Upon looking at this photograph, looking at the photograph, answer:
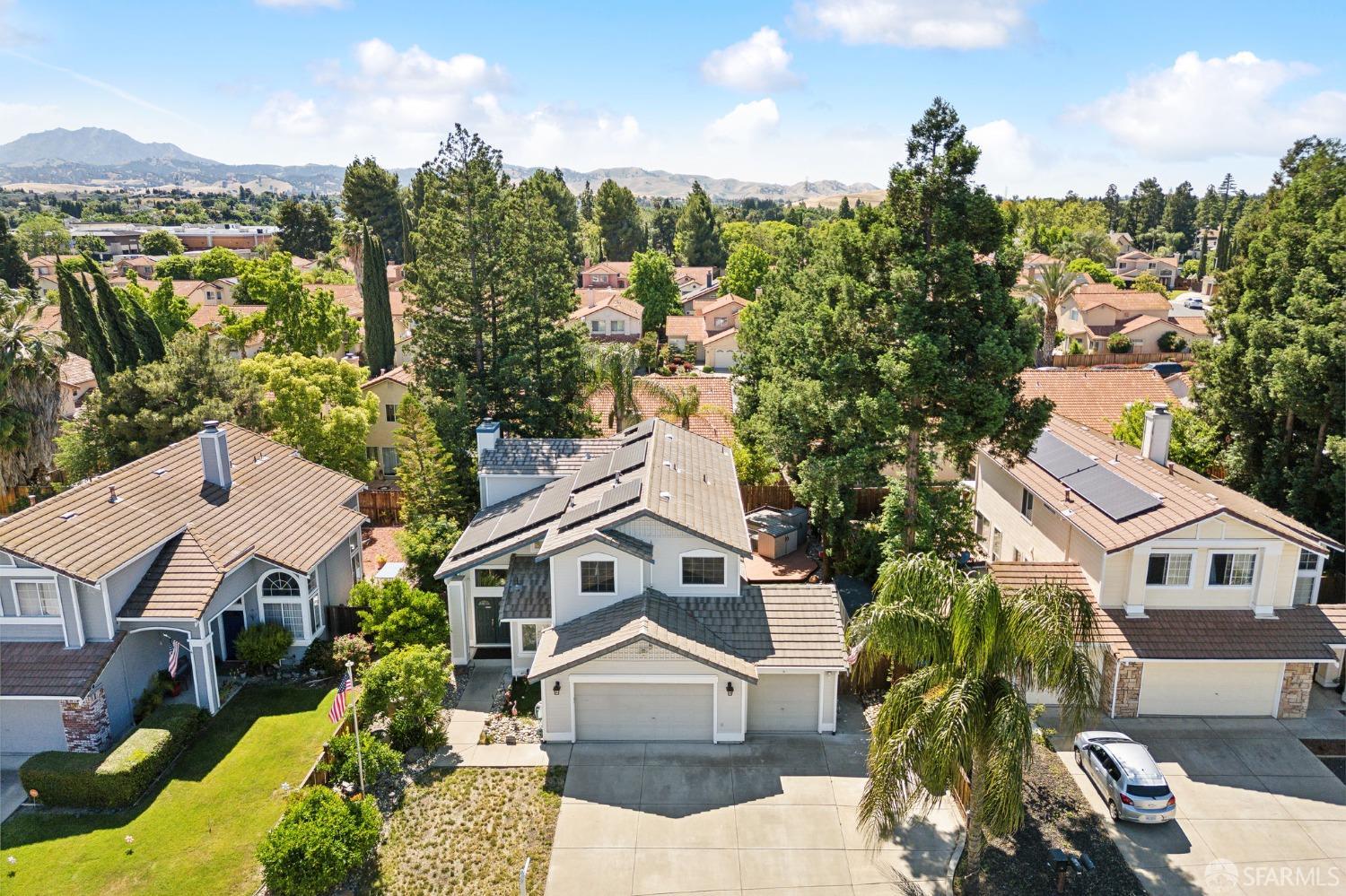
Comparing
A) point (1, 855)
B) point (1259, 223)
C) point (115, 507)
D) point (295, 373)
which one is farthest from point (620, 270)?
point (1, 855)

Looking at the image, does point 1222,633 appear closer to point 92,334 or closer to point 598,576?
point 598,576

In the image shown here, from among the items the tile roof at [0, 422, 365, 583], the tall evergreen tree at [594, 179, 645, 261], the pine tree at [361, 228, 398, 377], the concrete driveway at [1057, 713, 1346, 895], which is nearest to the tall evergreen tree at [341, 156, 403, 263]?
the tall evergreen tree at [594, 179, 645, 261]

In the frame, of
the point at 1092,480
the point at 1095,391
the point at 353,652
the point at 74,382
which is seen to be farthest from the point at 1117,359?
the point at 74,382

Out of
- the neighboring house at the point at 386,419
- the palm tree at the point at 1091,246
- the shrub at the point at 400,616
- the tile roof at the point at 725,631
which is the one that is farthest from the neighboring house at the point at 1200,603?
the palm tree at the point at 1091,246

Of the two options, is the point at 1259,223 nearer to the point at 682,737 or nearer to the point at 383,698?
the point at 682,737

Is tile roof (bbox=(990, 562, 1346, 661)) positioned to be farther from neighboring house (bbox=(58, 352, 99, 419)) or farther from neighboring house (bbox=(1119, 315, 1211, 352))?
neighboring house (bbox=(1119, 315, 1211, 352))

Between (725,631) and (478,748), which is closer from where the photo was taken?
(478,748)

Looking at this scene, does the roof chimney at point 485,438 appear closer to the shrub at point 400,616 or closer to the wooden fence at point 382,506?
the shrub at point 400,616
